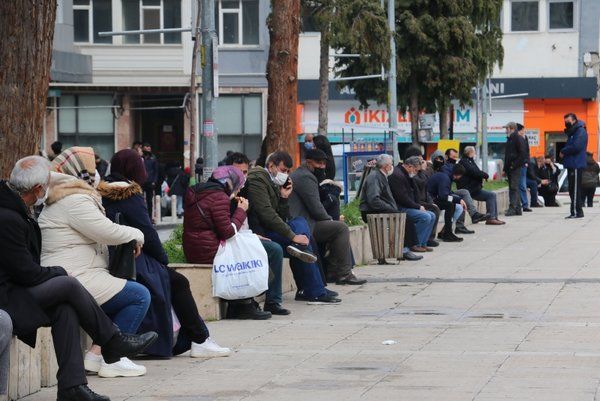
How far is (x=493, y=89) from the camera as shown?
61.4 metres

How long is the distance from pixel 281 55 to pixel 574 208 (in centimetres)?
1035

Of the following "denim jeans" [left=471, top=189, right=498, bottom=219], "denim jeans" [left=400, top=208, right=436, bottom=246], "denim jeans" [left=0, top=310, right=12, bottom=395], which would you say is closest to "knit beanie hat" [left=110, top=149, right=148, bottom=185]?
"denim jeans" [left=0, top=310, right=12, bottom=395]

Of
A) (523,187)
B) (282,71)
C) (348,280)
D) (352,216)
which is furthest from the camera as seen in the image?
(523,187)

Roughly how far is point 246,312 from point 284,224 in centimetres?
122

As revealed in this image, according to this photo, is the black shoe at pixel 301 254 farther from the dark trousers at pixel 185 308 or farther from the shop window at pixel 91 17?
the shop window at pixel 91 17

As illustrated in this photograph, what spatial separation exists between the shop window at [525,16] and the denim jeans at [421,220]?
4275 centimetres

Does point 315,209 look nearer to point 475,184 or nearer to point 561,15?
point 475,184

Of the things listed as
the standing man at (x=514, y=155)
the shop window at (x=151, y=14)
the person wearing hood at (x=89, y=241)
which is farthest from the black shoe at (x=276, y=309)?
the shop window at (x=151, y=14)

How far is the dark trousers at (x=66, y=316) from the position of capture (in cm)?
832

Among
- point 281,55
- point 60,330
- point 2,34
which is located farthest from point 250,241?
point 281,55

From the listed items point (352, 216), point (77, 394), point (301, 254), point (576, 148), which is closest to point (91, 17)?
point (576, 148)

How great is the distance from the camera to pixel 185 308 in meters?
10.3

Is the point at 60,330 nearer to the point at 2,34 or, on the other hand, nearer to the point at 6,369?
the point at 6,369

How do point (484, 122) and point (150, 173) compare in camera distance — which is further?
point (484, 122)
